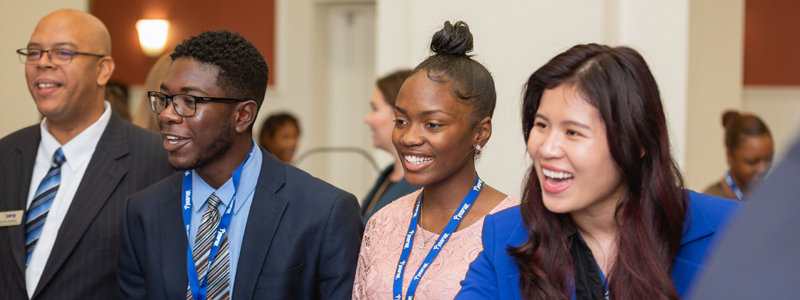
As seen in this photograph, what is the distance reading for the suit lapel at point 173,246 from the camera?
1973mm

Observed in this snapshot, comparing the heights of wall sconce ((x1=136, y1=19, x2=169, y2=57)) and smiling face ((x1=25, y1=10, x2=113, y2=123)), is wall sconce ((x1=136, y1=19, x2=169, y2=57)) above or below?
above

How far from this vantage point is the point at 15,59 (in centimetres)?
589

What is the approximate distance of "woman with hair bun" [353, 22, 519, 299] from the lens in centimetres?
184

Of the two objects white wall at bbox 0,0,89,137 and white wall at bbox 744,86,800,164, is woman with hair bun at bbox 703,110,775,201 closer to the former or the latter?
white wall at bbox 744,86,800,164

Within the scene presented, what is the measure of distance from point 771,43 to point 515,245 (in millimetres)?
7031

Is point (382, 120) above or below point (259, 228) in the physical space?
above

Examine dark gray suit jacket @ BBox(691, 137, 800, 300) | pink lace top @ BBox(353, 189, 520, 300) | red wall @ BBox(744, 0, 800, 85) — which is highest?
red wall @ BBox(744, 0, 800, 85)

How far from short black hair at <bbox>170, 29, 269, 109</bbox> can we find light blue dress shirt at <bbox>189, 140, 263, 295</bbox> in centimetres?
22

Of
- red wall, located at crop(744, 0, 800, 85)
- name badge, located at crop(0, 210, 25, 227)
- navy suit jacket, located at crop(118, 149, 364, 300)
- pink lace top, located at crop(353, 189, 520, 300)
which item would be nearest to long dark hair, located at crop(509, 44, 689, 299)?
pink lace top, located at crop(353, 189, 520, 300)

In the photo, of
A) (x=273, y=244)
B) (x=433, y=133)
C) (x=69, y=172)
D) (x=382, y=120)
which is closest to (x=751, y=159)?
(x=382, y=120)

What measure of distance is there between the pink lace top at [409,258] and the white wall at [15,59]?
16.7 ft

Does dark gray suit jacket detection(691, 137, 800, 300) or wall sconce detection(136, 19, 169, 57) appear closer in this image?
dark gray suit jacket detection(691, 137, 800, 300)

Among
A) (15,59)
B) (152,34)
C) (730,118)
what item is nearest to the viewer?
(730,118)

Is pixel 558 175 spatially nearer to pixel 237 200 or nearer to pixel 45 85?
pixel 237 200
